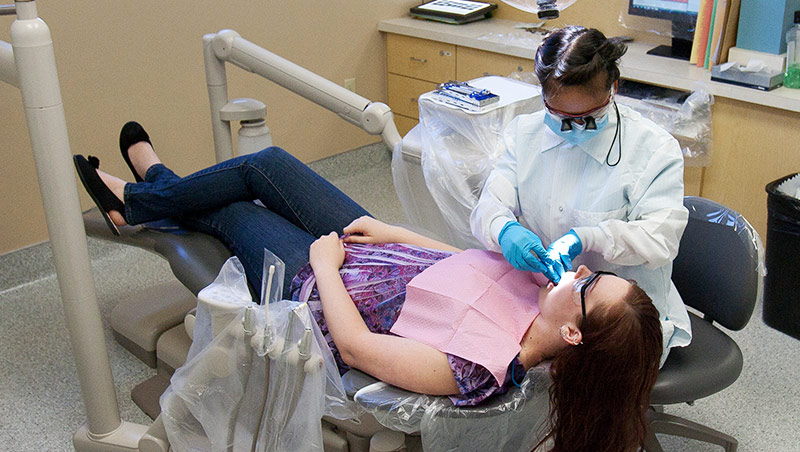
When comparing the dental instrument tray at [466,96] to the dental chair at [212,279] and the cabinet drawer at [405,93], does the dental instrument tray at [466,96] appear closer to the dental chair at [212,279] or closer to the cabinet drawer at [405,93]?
the dental chair at [212,279]

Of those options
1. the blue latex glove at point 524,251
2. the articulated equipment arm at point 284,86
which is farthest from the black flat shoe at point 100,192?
the blue latex glove at point 524,251

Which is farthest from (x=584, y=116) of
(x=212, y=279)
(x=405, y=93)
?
(x=405, y=93)

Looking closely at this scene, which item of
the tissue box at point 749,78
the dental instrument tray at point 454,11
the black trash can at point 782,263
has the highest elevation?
the dental instrument tray at point 454,11

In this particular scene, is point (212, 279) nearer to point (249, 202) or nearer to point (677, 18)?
point (249, 202)

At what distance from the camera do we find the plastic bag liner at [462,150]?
2.19 meters

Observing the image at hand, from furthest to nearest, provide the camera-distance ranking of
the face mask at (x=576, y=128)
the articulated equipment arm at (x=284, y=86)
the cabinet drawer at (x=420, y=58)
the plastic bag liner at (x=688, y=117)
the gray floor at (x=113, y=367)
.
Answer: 1. the cabinet drawer at (x=420, y=58)
2. the plastic bag liner at (x=688, y=117)
3. the gray floor at (x=113, y=367)
4. the articulated equipment arm at (x=284, y=86)
5. the face mask at (x=576, y=128)

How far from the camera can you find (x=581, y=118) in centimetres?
148

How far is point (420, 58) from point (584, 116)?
1.95 meters

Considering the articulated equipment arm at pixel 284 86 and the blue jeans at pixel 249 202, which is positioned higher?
the articulated equipment arm at pixel 284 86

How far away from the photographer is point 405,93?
3469 millimetres

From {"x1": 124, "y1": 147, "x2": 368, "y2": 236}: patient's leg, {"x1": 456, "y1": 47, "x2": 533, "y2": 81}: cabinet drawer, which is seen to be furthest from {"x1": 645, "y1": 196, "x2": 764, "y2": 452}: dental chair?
{"x1": 456, "y1": 47, "x2": 533, "y2": 81}: cabinet drawer

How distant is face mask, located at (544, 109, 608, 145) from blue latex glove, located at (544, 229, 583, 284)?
20cm

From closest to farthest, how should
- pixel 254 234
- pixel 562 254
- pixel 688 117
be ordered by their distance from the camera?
pixel 562 254 < pixel 254 234 < pixel 688 117

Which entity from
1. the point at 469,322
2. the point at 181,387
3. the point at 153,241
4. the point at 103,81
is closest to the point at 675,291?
the point at 469,322
